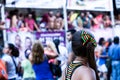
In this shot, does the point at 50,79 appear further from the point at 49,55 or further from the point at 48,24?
the point at 48,24

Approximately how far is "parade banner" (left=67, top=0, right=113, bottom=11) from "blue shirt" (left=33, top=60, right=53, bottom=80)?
5.89m

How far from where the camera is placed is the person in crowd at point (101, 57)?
44.4ft

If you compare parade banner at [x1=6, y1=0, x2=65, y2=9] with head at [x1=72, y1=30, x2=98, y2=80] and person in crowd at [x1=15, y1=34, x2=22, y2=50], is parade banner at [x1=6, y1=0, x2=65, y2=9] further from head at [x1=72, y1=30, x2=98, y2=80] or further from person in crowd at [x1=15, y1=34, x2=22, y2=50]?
head at [x1=72, y1=30, x2=98, y2=80]

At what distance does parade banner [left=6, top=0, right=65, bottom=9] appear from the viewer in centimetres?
1315

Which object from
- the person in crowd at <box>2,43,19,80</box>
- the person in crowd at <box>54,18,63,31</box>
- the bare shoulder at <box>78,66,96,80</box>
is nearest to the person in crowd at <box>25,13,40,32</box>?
the person in crowd at <box>54,18,63,31</box>

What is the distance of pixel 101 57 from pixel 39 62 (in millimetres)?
5630

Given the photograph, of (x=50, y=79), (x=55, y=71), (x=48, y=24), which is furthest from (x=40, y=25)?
(x=50, y=79)

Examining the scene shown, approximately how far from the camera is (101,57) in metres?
13.8

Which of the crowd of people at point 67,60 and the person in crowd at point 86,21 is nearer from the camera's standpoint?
the crowd of people at point 67,60

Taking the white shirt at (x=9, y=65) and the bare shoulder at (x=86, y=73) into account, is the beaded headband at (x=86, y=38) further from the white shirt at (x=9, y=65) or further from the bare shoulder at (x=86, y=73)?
the white shirt at (x=9, y=65)

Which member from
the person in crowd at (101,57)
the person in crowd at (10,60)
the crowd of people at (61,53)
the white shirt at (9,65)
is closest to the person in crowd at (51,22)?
the crowd of people at (61,53)

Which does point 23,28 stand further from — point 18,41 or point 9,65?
point 9,65

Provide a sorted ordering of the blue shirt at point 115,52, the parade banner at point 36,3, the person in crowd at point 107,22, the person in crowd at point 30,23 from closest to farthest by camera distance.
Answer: the blue shirt at point 115,52, the parade banner at point 36,3, the person in crowd at point 30,23, the person in crowd at point 107,22

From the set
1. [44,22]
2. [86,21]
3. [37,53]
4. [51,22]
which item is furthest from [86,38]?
[86,21]
